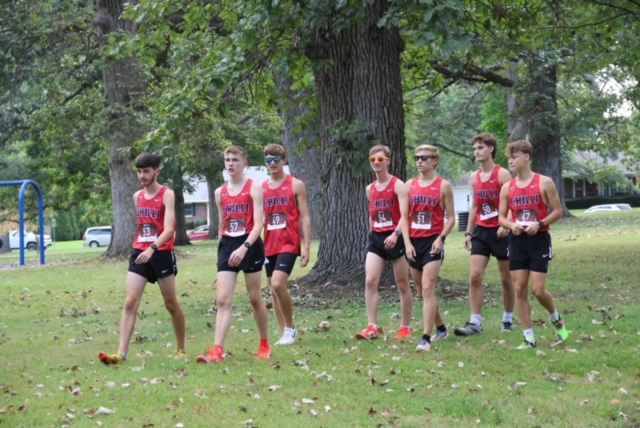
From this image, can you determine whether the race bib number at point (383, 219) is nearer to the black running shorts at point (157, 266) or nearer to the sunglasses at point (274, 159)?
the sunglasses at point (274, 159)

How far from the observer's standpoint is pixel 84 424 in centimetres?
668

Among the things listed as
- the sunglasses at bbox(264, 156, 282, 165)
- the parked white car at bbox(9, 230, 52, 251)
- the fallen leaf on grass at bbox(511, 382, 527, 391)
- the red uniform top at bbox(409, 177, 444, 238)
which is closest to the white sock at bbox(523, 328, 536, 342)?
the red uniform top at bbox(409, 177, 444, 238)

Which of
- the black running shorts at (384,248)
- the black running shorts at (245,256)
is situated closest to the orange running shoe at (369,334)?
the black running shorts at (384,248)

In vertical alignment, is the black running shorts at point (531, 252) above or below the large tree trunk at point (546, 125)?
below

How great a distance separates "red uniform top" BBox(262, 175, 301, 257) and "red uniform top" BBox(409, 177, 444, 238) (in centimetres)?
115

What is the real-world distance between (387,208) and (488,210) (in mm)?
1044

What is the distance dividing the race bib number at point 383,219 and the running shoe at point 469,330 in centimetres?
131

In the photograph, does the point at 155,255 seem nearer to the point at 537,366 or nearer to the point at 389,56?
the point at 537,366

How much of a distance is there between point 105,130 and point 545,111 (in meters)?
17.2

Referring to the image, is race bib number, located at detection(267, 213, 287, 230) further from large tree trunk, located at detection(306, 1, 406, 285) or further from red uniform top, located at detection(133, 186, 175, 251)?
large tree trunk, located at detection(306, 1, 406, 285)

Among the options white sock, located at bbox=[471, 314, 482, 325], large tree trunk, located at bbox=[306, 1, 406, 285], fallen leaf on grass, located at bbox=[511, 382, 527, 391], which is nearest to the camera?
fallen leaf on grass, located at bbox=[511, 382, 527, 391]

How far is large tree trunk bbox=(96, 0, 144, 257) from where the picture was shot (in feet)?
81.7

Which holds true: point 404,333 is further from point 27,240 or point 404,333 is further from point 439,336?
point 27,240

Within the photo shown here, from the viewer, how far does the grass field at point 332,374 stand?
682cm
